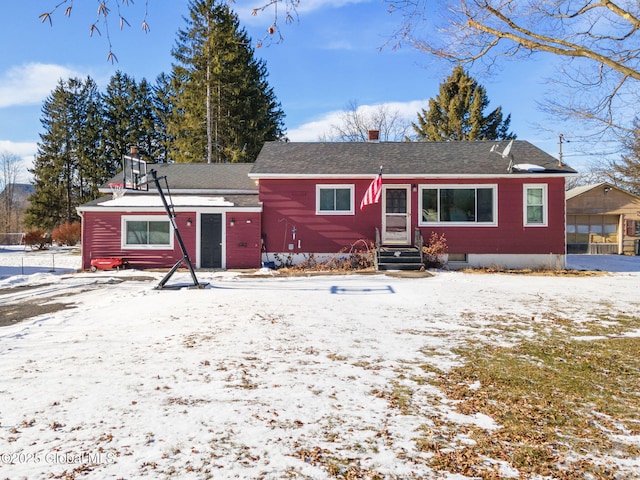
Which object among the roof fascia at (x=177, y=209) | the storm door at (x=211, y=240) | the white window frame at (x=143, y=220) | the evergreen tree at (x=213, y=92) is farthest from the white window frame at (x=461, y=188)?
the evergreen tree at (x=213, y=92)

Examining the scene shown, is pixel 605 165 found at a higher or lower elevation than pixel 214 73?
lower

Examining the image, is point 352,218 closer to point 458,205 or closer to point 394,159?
point 394,159

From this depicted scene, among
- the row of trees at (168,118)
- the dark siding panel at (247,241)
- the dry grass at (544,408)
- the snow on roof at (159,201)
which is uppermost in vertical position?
the row of trees at (168,118)

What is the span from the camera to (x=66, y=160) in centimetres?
3700

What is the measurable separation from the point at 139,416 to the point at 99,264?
539 inches

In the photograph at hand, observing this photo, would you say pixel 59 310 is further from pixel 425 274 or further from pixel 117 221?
pixel 425 274

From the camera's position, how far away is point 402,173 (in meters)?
15.3

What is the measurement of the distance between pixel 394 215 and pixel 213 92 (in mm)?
18399

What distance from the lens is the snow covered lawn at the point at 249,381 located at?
106 inches

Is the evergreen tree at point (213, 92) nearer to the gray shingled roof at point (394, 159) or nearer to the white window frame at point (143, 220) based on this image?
the gray shingled roof at point (394, 159)

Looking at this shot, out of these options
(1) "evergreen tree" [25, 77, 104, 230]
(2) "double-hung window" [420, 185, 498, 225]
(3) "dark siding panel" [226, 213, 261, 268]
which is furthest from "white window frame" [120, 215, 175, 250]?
(1) "evergreen tree" [25, 77, 104, 230]

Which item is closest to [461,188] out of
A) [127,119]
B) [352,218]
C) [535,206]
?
[535,206]

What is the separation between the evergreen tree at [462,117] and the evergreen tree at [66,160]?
29.7 m

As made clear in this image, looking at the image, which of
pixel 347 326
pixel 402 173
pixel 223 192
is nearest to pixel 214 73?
pixel 223 192
